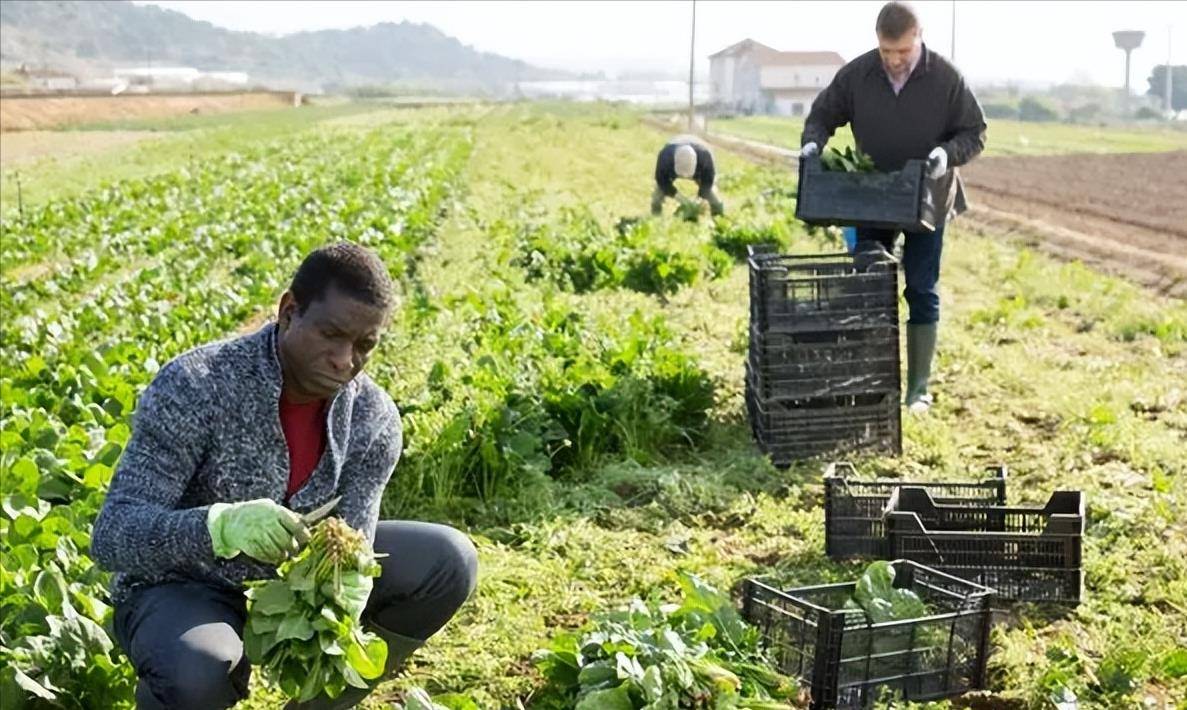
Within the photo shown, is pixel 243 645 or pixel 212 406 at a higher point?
pixel 212 406

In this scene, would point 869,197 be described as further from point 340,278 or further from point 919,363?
point 340,278

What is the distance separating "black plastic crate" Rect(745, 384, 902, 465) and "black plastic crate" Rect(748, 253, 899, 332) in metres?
0.35

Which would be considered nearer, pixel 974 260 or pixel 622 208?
pixel 974 260

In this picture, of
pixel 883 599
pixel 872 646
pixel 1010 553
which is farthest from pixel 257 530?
pixel 1010 553

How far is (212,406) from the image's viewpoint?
379 centimetres

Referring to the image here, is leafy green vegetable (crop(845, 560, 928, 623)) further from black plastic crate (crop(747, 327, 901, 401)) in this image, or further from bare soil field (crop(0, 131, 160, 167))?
bare soil field (crop(0, 131, 160, 167))

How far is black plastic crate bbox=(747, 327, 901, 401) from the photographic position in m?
7.27

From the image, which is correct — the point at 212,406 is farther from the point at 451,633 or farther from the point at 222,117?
the point at 222,117

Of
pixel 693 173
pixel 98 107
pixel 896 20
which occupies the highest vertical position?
pixel 896 20

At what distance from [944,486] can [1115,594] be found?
730mm

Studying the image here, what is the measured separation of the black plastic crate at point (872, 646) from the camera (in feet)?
14.7

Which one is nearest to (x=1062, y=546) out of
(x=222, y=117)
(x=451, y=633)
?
(x=451, y=633)

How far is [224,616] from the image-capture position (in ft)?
12.8

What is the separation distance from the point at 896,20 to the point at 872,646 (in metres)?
3.90
